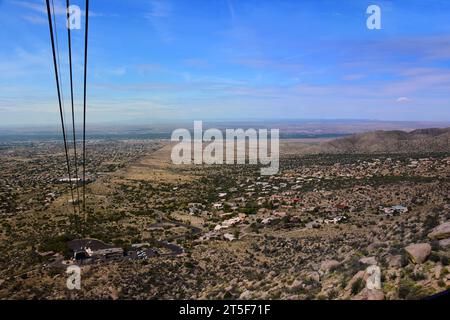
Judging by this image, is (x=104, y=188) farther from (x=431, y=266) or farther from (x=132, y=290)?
(x=431, y=266)

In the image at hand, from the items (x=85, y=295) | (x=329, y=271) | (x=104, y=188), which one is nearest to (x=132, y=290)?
(x=85, y=295)

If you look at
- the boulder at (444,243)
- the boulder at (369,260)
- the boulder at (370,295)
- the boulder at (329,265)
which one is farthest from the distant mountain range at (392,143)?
the boulder at (370,295)

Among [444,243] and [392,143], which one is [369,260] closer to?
[444,243]

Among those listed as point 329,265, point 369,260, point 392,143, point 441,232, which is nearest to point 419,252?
point 369,260

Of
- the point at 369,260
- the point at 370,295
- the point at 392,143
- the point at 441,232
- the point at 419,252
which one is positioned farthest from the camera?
the point at 392,143

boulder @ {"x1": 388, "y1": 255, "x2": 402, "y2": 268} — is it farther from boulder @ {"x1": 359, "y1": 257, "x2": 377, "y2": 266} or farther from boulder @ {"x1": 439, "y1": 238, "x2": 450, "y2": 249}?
boulder @ {"x1": 439, "y1": 238, "x2": 450, "y2": 249}

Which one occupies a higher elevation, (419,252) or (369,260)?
(419,252)

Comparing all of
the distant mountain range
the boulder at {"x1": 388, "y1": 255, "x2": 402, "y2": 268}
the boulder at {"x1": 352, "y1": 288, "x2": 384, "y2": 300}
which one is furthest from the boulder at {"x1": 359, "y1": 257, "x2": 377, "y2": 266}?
the distant mountain range
